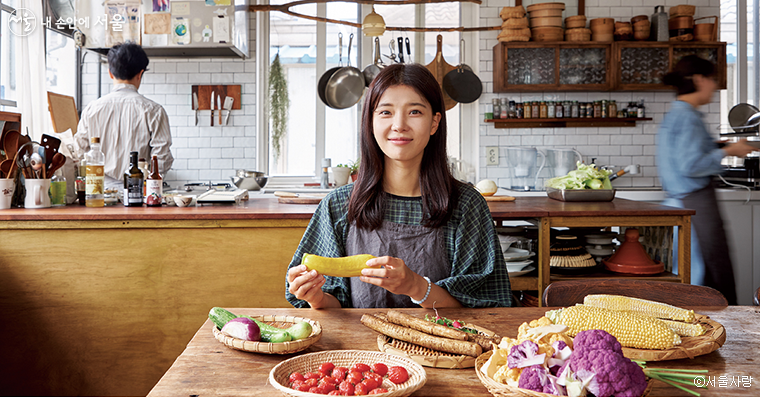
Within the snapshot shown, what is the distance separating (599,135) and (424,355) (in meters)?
4.87

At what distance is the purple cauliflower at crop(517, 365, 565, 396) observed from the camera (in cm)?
84

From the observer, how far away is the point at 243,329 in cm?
121

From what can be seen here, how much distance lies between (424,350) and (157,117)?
9.67ft

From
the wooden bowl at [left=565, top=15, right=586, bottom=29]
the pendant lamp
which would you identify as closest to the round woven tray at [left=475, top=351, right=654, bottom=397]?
the pendant lamp

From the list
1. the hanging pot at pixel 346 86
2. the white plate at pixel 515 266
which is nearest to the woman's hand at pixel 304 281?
the white plate at pixel 515 266

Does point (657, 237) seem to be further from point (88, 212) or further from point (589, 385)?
point (88, 212)

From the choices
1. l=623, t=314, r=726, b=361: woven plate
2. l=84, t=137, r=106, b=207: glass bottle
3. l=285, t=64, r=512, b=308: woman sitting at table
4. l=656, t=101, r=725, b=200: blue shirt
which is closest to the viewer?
l=623, t=314, r=726, b=361: woven plate

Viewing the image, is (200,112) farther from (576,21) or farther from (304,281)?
(304,281)

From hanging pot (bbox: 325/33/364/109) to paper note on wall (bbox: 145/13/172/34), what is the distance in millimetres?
1432

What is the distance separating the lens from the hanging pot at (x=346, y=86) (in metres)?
5.05

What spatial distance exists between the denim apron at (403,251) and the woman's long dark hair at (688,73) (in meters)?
2.25

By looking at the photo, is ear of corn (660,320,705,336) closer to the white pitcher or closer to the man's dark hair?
the white pitcher

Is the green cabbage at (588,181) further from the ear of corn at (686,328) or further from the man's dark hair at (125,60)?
the man's dark hair at (125,60)

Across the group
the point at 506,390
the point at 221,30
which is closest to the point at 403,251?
the point at 506,390
